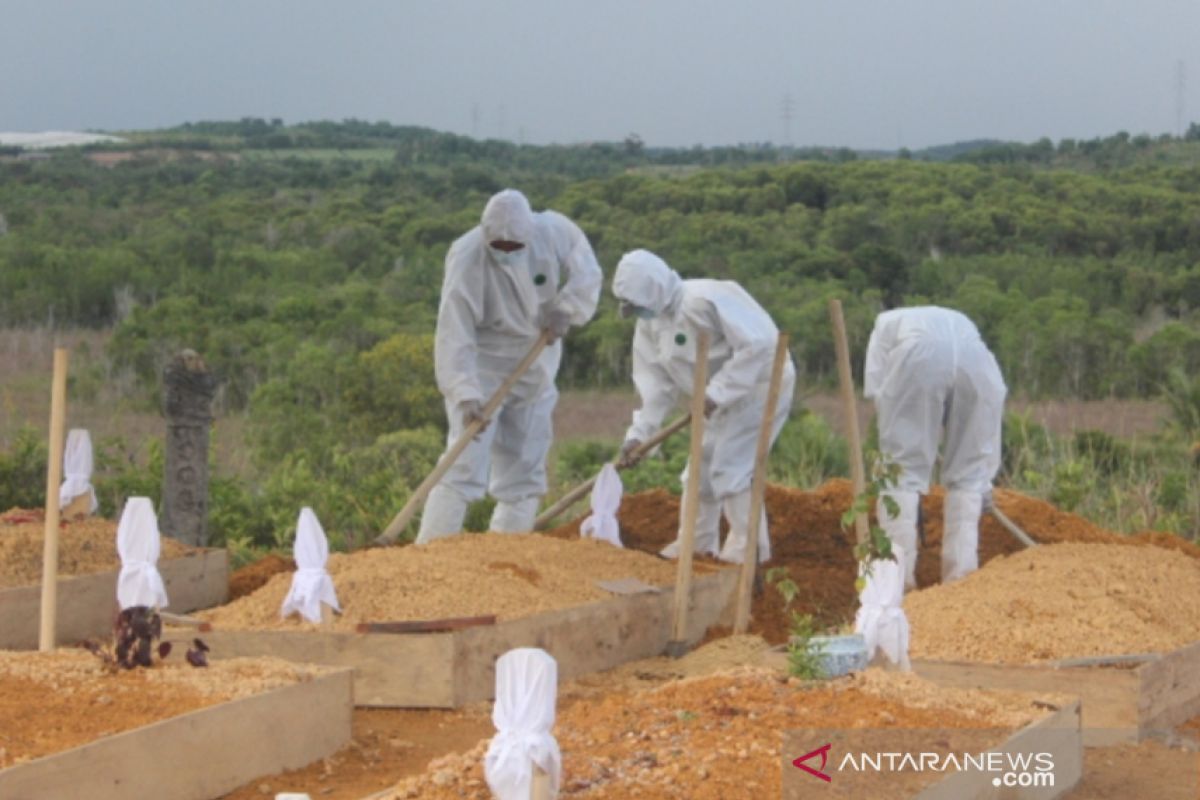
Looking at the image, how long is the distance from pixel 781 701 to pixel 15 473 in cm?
664

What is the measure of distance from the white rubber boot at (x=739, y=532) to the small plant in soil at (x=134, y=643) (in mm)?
3950

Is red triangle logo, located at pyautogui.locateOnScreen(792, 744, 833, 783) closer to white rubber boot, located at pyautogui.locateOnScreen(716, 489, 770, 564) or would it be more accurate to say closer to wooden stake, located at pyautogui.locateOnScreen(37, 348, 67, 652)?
wooden stake, located at pyautogui.locateOnScreen(37, 348, 67, 652)

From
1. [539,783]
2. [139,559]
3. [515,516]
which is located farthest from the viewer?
[515,516]

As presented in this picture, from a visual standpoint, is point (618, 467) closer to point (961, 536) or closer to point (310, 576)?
point (961, 536)

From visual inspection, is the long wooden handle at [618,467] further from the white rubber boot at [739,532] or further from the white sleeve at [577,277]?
the white sleeve at [577,277]

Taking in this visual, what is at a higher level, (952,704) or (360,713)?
(952,704)

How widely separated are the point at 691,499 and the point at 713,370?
6.37 feet

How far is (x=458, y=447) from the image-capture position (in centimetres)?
834

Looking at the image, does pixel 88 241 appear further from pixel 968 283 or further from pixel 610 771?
pixel 610 771

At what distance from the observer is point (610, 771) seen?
4.14 metres

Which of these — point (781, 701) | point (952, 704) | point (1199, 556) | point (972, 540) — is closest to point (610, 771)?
point (781, 701)

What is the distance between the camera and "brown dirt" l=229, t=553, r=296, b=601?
819 centimetres

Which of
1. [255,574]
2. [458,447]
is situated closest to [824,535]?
[458,447]

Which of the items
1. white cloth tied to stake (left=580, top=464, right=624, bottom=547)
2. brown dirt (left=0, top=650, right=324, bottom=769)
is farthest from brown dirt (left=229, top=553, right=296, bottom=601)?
brown dirt (left=0, top=650, right=324, bottom=769)
